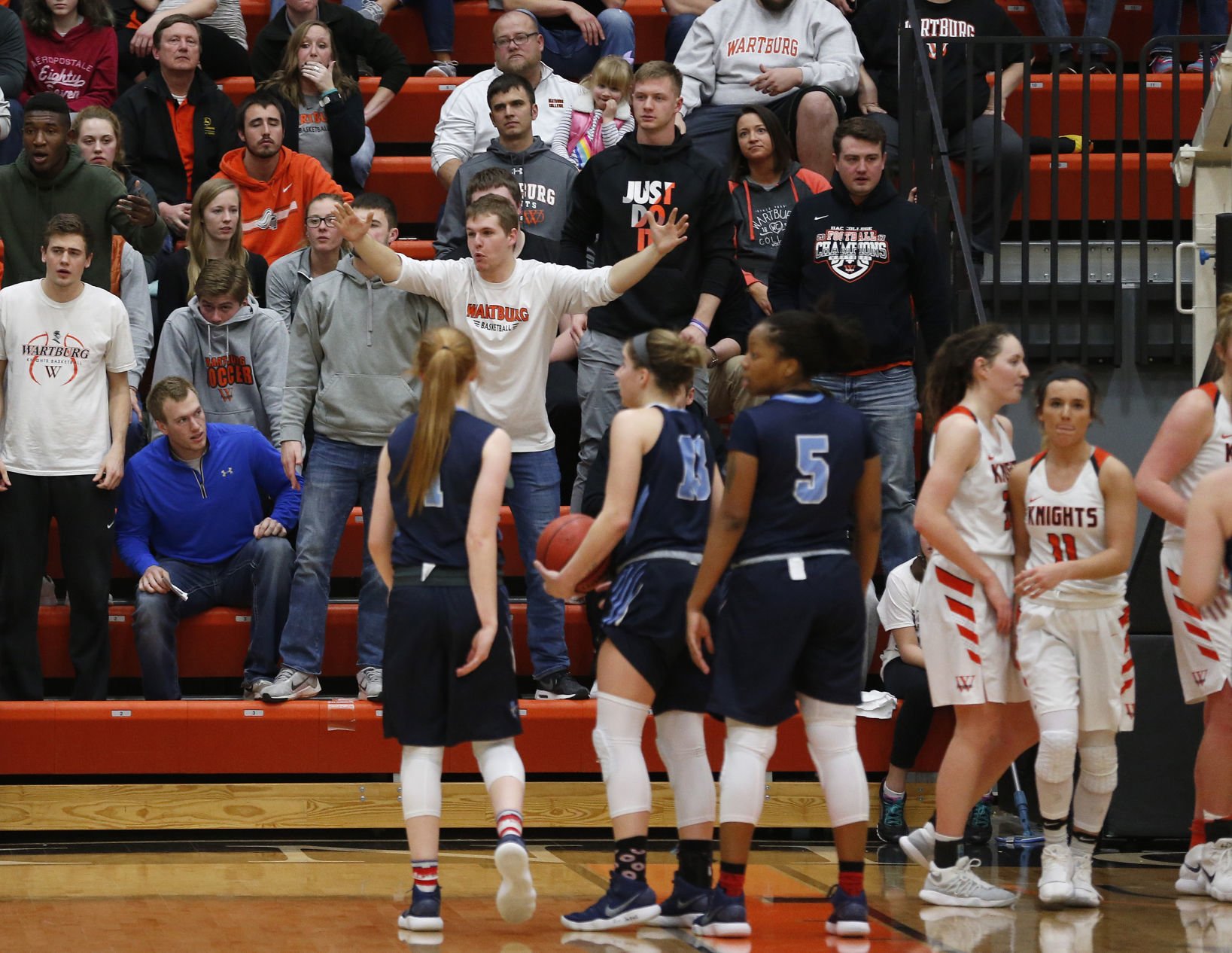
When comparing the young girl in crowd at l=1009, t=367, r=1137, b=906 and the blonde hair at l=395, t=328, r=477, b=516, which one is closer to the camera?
the blonde hair at l=395, t=328, r=477, b=516

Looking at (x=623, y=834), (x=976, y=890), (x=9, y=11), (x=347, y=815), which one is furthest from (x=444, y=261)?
(x=9, y=11)

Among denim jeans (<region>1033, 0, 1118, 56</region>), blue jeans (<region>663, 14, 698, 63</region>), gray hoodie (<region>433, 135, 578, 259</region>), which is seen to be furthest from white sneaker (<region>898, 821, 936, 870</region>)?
blue jeans (<region>663, 14, 698, 63</region>)

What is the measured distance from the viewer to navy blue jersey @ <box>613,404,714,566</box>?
4.61m

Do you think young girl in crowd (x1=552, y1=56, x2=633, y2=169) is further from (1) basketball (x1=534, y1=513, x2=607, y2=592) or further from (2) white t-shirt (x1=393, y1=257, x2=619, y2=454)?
(1) basketball (x1=534, y1=513, x2=607, y2=592)

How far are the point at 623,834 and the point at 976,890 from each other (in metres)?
1.14

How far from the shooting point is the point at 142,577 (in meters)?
6.43

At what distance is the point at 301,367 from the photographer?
6.47 metres

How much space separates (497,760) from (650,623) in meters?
0.56

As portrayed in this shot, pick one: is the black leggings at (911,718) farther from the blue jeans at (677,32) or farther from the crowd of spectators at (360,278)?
the blue jeans at (677,32)

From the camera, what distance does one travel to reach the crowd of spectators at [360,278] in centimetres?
→ 630

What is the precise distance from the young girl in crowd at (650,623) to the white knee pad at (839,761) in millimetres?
322

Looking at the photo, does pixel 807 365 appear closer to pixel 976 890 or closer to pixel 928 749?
pixel 976 890

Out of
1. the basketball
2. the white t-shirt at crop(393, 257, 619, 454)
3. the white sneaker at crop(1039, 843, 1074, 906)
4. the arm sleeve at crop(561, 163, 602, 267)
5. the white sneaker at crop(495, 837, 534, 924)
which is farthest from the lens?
the arm sleeve at crop(561, 163, 602, 267)

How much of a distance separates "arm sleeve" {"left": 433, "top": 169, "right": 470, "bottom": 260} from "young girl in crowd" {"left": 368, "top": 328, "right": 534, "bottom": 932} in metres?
3.33
